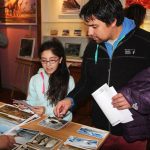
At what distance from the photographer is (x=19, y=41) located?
5.48 m

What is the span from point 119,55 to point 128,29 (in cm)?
18

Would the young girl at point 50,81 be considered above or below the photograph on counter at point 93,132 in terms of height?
above

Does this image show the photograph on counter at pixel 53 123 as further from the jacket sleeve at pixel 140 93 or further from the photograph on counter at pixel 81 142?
the jacket sleeve at pixel 140 93

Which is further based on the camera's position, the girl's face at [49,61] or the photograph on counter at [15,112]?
the girl's face at [49,61]

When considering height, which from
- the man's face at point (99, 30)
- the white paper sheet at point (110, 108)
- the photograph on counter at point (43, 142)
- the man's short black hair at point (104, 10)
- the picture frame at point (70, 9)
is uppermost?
the picture frame at point (70, 9)

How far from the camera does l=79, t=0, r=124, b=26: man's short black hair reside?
1.55 m

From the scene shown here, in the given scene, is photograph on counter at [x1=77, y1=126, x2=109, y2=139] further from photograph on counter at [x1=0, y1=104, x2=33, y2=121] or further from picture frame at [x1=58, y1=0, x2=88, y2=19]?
picture frame at [x1=58, y1=0, x2=88, y2=19]

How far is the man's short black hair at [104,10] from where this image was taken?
155 centimetres

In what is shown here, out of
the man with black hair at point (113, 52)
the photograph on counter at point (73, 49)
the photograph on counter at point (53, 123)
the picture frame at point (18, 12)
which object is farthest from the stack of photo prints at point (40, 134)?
the picture frame at point (18, 12)

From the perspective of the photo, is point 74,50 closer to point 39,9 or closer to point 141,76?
point 39,9

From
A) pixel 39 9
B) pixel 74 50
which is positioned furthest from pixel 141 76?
pixel 39 9

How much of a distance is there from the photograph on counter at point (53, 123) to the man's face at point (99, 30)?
23.9 inches

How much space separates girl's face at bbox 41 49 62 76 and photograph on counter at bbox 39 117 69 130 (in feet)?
1.71

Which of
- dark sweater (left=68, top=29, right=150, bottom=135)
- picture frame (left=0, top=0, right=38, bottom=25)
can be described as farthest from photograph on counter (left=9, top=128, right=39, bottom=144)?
picture frame (left=0, top=0, right=38, bottom=25)
